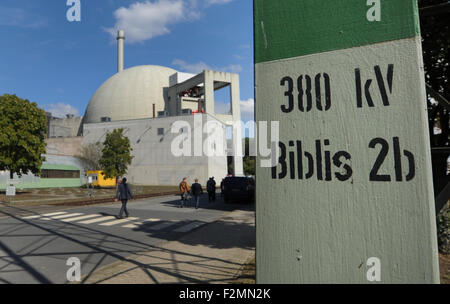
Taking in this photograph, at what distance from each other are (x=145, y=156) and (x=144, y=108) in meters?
18.3

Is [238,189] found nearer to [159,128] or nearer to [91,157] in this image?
[159,128]

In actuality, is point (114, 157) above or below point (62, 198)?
above

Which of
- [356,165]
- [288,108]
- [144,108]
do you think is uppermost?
[144,108]

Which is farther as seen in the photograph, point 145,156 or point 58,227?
point 145,156

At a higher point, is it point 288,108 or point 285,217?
point 288,108

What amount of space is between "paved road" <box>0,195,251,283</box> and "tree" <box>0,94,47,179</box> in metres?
14.0

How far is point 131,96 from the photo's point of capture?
227ft

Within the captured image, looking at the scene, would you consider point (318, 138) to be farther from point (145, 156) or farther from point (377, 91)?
point (145, 156)

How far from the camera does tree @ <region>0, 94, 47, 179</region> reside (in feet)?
78.8

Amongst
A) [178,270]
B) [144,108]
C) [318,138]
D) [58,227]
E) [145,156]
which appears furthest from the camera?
[144,108]

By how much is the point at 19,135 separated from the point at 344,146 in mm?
29626

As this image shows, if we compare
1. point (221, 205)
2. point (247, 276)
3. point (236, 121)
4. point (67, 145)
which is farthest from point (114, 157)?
point (247, 276)

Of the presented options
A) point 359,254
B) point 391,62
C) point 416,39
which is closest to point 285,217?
point 359,254
